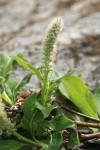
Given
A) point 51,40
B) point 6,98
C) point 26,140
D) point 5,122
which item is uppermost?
point 51,40

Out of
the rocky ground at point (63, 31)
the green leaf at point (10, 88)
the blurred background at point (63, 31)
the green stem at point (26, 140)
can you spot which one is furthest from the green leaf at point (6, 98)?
the rocky ground at point (63, 31)

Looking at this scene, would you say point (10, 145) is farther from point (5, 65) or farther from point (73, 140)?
point (5, 65)

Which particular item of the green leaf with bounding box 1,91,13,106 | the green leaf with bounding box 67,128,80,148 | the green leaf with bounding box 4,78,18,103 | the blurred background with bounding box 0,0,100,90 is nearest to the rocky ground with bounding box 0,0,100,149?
the blurred background with bounding box 0,0,100,90

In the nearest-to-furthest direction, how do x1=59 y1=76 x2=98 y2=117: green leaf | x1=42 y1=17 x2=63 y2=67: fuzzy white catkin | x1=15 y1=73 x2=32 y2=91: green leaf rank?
x1=42 y1=17 x2=63 y2=67: fuzzy white catkin
x1=59 y1=76 x2=98 y2=117: green leaf
x1=15 y1=73 x2=32 y2=91: green leaf

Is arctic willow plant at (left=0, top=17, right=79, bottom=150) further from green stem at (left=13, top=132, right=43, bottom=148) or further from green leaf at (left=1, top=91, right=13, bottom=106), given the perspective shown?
green leaf at (left=1, top=91, right=13, bottom=106)

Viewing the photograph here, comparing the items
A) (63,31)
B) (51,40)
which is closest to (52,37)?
(51,40)
